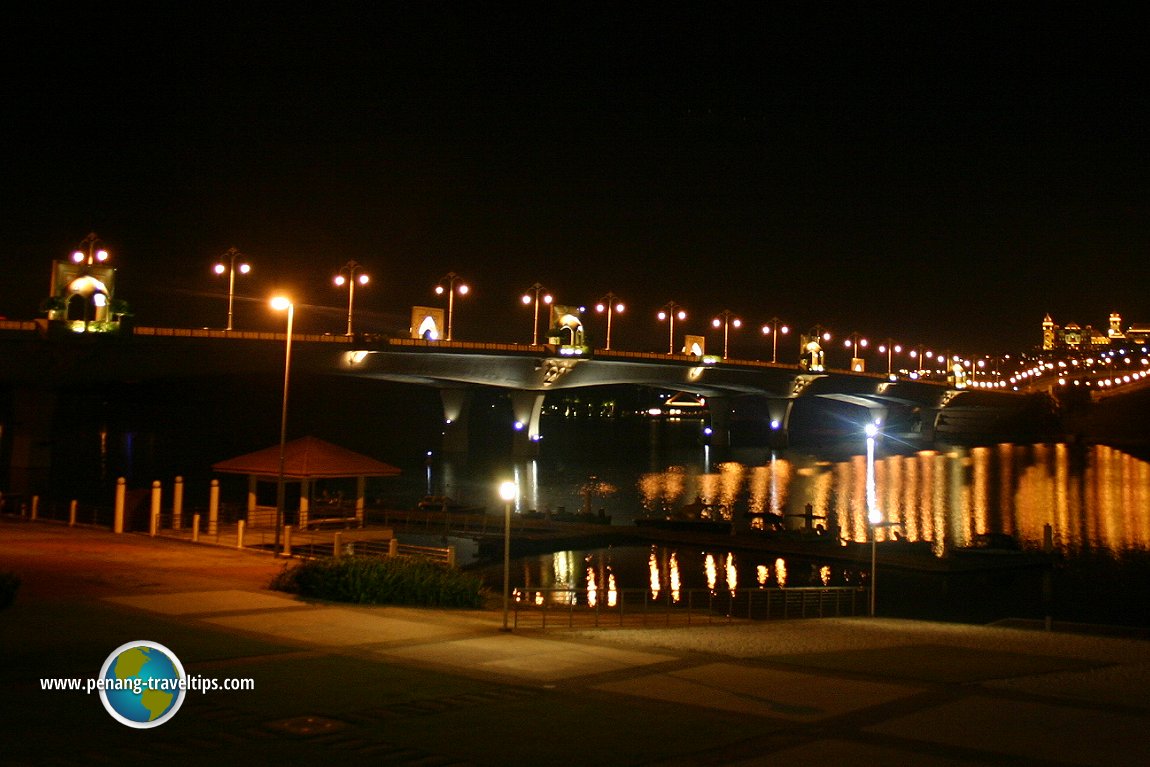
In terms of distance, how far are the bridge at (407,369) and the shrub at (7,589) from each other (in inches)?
2031

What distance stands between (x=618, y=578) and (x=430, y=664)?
26138 millimetres

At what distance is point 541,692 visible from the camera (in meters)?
12.9

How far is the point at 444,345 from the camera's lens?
289ft

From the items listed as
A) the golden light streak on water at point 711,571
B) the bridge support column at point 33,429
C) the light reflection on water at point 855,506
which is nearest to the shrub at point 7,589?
the light reflection on water at point 855,506

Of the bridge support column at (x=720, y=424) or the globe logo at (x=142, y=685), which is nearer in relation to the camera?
the globe logo at (x=142, y=685)

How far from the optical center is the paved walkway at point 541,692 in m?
10.2

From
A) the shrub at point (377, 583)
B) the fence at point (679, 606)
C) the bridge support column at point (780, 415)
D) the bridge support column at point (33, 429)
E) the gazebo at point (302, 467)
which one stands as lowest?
the fence at point (679, 606)

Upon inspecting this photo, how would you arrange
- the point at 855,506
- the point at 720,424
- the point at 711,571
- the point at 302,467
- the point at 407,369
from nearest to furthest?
1. the point at 302,467
2. the point at 711,571
3. the point at 855,506
4. the point at 407,369
5. the point at 720,424

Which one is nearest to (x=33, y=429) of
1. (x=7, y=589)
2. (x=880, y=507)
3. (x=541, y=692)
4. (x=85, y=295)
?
(x=85, y=295)

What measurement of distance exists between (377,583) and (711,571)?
24.3 m

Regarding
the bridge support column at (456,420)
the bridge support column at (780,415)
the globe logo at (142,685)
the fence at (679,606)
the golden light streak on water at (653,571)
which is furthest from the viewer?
the bridge support column at (780,415)

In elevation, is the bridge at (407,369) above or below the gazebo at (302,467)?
above

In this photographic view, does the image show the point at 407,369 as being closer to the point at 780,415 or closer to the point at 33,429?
the point at 33,429

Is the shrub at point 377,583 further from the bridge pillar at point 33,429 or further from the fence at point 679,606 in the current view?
the bridge pillar at point 33,429
